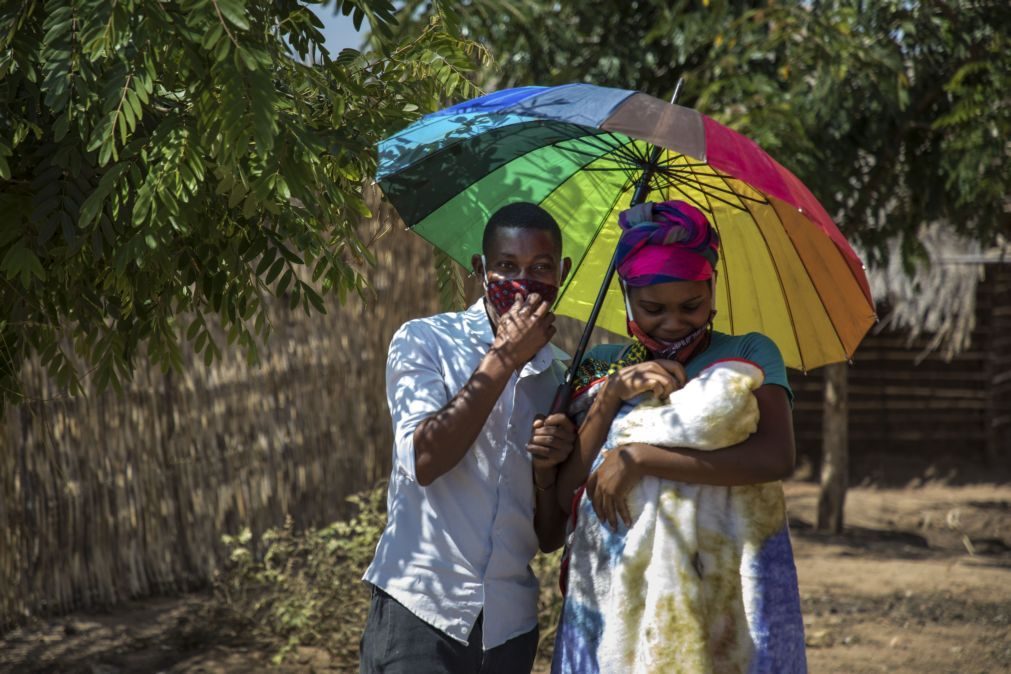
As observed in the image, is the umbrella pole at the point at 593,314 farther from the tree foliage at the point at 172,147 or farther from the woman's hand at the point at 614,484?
the tree foliage at the point at 172,147

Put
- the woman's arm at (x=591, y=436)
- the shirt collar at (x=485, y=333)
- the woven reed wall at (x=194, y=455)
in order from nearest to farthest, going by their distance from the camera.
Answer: the woman's arm at (x=591, y=436) → the shirt collar at (x=485, y=333) → the woven reed wall at (x=194, y=455)

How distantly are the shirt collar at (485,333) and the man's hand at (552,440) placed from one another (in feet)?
0.60

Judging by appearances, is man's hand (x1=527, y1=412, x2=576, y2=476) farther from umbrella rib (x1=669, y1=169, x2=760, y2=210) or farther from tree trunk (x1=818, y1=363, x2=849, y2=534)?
tree trunk (x1=818, y1=363, x2=849, y2=534)

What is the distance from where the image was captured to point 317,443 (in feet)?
24.8

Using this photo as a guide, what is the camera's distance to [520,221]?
244cm

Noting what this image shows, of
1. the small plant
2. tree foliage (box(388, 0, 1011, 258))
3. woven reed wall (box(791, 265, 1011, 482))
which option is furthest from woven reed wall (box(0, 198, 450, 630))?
woven reed wall (box(791, 265, 1011, 482))

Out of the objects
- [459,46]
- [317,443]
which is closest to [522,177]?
[459,46]

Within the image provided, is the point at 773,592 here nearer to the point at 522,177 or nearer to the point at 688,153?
the point at 688,153

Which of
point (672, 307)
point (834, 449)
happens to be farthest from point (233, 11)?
point (834, 449)

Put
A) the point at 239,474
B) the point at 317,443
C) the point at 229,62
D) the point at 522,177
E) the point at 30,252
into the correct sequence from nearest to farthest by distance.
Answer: the point at 229,62 → the point at 30,252 → the point at 522,177 → the point at 239,474 → the point at 317,443

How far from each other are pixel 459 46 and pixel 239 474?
438 centimetres

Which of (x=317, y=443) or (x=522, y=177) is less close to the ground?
(x=522, y=177)

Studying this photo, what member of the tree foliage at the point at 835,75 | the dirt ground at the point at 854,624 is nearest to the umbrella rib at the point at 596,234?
the dirt ground at the point at 854,624

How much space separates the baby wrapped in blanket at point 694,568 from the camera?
2.32 m
